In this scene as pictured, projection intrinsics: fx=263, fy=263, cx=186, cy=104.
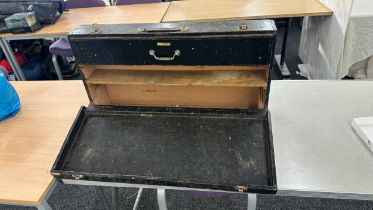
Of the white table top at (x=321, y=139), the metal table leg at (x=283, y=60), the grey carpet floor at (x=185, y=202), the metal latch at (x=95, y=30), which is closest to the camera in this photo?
the white table top at (x=321, y=139)

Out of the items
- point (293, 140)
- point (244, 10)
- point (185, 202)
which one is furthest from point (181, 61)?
point (244, 10)

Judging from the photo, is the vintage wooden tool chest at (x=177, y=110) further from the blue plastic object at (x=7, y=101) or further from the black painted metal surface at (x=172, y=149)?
the blue plastic object at (x=7, y=101)

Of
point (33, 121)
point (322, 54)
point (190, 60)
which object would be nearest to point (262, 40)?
point (190, 60)

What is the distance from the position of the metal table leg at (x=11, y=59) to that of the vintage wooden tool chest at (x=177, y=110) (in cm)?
171

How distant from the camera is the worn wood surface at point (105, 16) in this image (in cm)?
209

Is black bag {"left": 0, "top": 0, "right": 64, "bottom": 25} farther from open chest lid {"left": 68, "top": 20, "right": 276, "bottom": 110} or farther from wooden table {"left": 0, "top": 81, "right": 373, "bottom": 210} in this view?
open chest lid {"left": 68, "top": 20, "right": 276, "bottom": 110}

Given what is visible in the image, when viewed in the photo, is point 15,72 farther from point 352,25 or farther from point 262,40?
point 352,25

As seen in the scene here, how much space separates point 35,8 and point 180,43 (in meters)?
1.92

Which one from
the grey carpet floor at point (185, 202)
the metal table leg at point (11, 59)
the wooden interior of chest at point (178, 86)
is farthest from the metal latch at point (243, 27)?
the metal table leg at point (11, 59)

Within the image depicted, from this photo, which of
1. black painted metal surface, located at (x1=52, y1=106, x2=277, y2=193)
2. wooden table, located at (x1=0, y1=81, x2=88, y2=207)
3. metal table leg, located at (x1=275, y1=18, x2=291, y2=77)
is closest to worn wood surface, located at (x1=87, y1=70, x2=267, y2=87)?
black painted metal surface, located at (x1=52, y1=106, x2=277, y2=193)

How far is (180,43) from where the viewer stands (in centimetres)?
80

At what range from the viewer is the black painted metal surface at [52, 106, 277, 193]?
75cm

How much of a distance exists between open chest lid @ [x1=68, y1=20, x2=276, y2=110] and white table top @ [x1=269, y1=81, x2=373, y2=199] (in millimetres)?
148

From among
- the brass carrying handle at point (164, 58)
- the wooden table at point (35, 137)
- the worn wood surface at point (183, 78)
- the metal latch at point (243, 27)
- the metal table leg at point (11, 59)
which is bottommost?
the metal table leg at point (11, 59)
